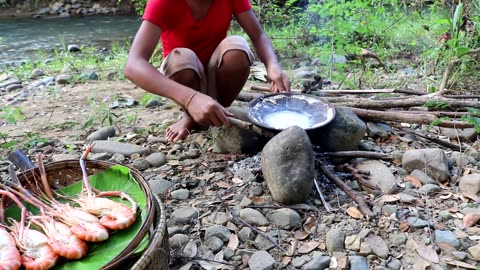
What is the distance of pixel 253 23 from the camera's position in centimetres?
244

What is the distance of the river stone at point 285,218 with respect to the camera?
5.49 feet

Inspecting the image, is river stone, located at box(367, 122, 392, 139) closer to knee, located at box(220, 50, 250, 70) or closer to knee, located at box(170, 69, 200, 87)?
knee, located at box(220, 50, 250, 70)

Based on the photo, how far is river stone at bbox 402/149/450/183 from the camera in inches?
76.0

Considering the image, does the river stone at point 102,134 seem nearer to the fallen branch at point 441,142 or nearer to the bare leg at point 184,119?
the bare leg at point 184,119

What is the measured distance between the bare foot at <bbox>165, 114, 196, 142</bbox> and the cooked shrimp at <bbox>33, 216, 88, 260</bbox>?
3.17ft

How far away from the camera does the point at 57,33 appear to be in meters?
8.59

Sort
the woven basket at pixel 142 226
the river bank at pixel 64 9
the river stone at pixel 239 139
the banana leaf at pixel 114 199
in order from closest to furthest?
the woven basket at pixel 142 226 → the banana leaf at pixel 114 199 → the river stone at pixel 239 139 → the river bank at pixel 64 9

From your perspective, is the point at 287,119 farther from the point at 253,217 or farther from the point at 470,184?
the point at 470,184

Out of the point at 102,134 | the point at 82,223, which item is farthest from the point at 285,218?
the point at 102,134

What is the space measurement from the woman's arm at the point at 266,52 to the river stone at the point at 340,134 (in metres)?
0.37

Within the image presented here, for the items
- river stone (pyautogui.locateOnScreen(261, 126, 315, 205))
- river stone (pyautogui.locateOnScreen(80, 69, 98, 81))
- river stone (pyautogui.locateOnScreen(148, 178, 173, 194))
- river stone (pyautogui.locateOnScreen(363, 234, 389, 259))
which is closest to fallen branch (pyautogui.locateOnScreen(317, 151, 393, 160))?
river stone (pyautogui.locateOnScreen(261, 126, 315, 205))

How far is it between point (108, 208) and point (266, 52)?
134cm

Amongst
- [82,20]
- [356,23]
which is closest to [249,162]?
[356,23]

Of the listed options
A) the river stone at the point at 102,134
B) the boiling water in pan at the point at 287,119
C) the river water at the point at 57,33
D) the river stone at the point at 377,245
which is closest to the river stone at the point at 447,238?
the river stone at the point at 377,245
